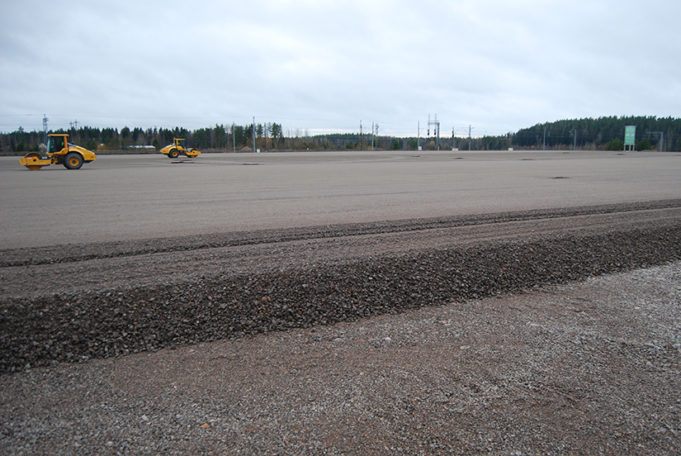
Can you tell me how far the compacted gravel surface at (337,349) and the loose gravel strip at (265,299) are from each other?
0.03 metres

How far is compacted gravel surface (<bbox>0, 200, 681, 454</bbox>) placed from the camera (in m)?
3.50

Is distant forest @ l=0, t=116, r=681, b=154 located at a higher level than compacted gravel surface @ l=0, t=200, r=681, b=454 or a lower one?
higher

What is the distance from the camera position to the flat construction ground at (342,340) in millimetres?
3514

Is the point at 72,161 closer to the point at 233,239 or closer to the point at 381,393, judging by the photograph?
the point at 233,239

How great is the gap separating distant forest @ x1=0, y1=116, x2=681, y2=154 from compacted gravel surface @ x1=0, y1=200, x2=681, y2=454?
8736cm

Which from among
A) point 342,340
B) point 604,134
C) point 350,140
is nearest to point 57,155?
point 342,340

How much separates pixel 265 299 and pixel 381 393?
2.22m

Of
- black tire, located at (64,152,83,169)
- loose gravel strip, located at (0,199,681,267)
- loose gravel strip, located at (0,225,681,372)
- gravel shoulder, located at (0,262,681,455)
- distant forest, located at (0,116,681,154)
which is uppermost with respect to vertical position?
distant forest, located at (0,116,681,154)

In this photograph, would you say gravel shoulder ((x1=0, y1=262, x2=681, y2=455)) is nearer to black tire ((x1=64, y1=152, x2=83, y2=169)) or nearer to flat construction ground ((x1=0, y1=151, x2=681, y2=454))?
flat construction ground ((x1=0, y1=151, x2=681, y2=454))

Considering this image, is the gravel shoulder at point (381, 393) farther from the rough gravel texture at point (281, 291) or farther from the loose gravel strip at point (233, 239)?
the loose gravel strip at point (233, 239)

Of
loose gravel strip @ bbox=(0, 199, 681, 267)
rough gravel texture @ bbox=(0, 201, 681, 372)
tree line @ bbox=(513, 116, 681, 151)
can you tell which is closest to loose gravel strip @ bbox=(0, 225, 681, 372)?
rough gravel texture @ bbox=(0, 201, 681, 372)

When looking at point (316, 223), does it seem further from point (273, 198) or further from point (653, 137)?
point (653, 137)

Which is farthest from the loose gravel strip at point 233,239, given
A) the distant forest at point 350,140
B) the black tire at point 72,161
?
the distant forest at point 350,140

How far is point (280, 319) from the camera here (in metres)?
5.43
